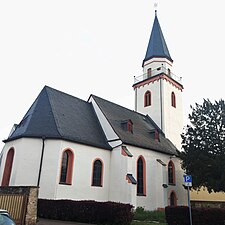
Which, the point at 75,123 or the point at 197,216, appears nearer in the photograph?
the point at 197,216

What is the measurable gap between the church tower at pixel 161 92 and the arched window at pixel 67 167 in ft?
45.3

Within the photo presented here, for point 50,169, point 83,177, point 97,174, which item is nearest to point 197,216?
point 83,177

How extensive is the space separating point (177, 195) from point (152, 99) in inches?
456

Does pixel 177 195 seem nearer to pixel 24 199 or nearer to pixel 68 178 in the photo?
pixel 68 178

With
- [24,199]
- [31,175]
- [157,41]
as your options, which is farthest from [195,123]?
[157,41]

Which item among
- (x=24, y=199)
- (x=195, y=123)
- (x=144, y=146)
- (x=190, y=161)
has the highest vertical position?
(x=195, y=123)

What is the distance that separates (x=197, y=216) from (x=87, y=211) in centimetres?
563

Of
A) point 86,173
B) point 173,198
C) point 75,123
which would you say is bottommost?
point 173,198

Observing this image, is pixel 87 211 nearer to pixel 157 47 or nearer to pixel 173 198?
pixel 173 198

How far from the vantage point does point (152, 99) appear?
30484 mm

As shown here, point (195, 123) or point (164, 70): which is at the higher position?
point (164, 70)

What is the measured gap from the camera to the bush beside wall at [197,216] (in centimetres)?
1148

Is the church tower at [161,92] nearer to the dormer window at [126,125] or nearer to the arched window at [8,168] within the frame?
the dormer window at [126,125]

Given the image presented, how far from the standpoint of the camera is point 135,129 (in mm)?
24469
